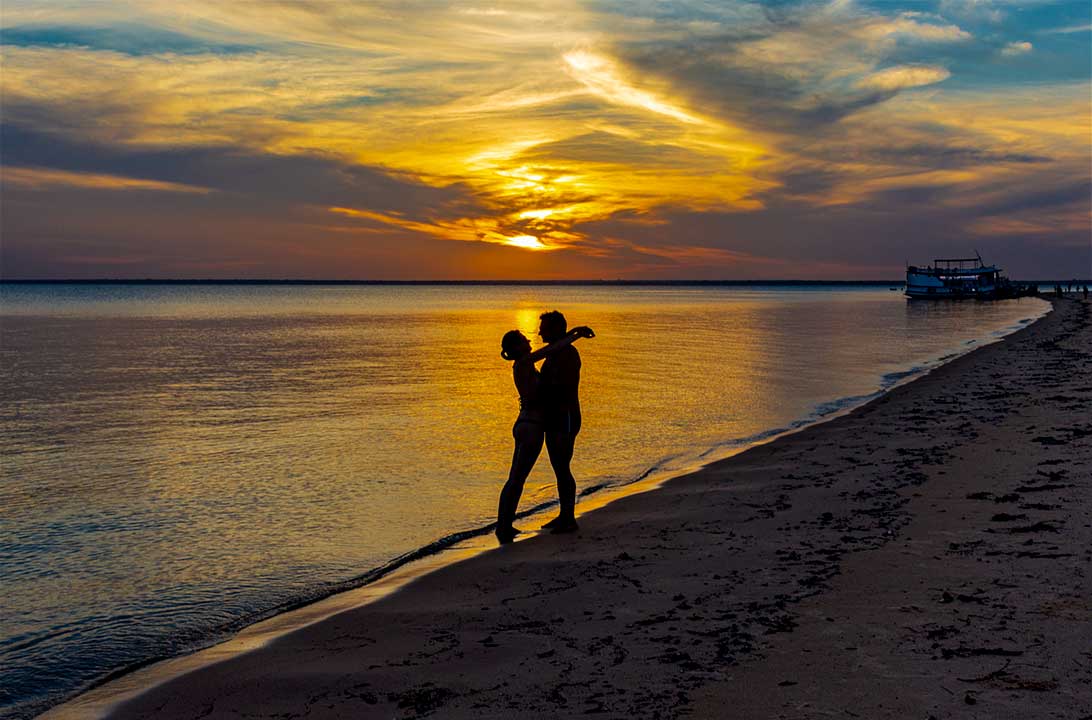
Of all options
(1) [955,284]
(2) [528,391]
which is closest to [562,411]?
(2) [528,391]

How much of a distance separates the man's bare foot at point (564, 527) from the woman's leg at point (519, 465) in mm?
521

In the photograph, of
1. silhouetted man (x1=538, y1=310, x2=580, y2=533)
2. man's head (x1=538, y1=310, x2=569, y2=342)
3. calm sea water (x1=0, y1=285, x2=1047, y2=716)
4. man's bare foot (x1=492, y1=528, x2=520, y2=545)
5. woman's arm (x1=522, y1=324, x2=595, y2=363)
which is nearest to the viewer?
calm sea water (x1=0, y1=285, x2=1047, y2=716)

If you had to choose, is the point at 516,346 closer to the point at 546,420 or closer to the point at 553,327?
the point at 553,327

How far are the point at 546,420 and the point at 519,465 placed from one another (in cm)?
62

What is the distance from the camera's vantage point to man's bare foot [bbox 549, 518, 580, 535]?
9844mm

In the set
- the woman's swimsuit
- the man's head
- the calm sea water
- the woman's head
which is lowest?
the calm sea water

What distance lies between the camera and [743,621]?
6.22m

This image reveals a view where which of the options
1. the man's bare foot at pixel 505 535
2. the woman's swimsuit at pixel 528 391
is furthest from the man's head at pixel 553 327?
the man's bare foot at pixel 505 535

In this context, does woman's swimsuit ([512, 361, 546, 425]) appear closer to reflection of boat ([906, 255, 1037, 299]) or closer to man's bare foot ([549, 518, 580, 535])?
man's bare foot ([549, 518, 580, 535])

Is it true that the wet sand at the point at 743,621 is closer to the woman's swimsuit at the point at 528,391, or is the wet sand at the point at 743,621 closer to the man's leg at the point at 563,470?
the man's leg at the point at 563,470

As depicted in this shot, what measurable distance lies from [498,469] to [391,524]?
3.72m

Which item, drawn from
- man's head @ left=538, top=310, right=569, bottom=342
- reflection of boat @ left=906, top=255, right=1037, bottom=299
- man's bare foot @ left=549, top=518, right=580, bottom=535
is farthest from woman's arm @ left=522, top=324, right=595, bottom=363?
reflection of boat @ left=906, top=255, right=1037, bottom=299

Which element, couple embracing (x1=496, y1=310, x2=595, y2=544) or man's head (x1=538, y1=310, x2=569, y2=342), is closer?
man's head (x1=538, y1=310, x2=569, y2=342)

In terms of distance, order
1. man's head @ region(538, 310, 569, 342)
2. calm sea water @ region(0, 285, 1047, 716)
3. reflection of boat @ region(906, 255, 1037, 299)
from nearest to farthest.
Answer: calm sea water @ region(0, 285, 1047, 716), man's head @ region(538, 310, 569, 342), reflection of boat @ region(906, 255, 1037, 299)
